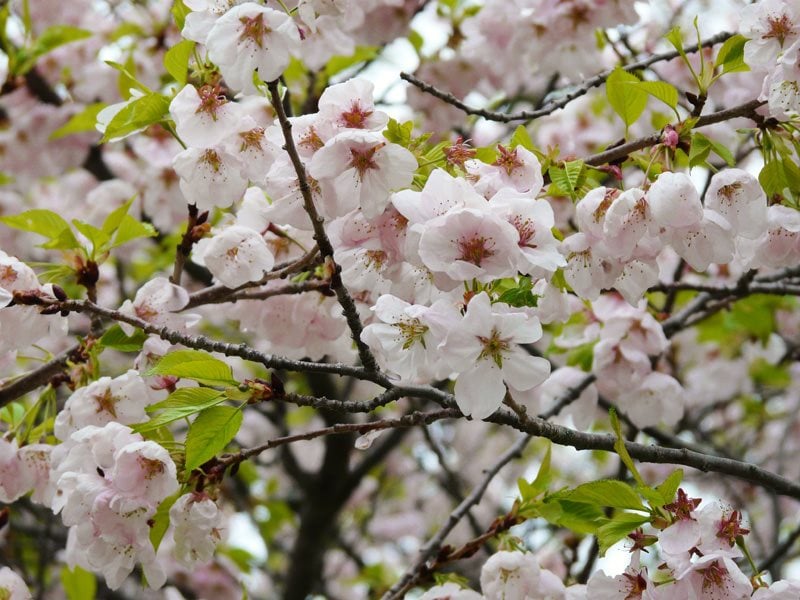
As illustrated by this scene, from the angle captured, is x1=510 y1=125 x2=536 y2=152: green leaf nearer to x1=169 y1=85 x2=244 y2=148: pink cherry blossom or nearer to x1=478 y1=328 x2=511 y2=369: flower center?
x1=478 y1=328 x2=511 y2=369: flower center

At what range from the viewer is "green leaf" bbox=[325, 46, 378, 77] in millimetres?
3231

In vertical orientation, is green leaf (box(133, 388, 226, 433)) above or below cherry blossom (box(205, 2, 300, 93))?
below

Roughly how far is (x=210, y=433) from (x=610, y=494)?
670 mm

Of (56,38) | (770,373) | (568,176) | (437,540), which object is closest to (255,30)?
(568,176)

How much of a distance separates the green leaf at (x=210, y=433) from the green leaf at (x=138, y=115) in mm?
Result: 613

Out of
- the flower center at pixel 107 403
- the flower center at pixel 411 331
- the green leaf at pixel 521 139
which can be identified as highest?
the green leaf at pixel 521 139

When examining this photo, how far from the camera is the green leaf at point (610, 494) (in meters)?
1.57

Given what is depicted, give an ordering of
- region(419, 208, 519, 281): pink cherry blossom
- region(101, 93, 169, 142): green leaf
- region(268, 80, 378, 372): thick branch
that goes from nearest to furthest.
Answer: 1. region(419, 208, 519, 281): pink cherry blossom
2. region(268, 80, 378, 372): thick branch
3. region(101, 93, 169, 142): green leaf

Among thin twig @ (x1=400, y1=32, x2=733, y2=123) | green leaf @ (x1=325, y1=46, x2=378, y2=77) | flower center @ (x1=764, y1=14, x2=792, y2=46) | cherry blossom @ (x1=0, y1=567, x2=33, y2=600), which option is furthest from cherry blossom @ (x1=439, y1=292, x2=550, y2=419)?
green leaf @ (x1=325, y1=46, x2=378, y2=77)

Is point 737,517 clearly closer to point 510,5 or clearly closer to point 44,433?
A: point 44,433

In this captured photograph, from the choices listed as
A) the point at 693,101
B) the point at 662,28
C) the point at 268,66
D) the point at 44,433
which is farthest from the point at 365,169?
the point at 662,28

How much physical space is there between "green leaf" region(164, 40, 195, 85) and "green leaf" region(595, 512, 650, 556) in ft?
3.76

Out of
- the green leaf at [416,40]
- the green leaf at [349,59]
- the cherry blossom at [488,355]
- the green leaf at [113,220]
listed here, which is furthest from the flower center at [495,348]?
the green leaf at [416,40]

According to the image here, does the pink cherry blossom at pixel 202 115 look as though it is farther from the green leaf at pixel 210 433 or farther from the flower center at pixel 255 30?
the green leaf at pixel 210 433
